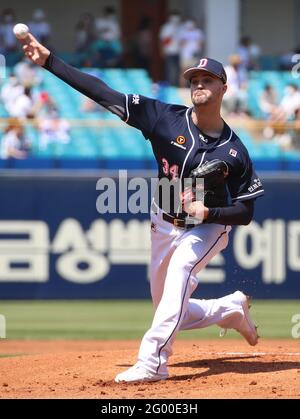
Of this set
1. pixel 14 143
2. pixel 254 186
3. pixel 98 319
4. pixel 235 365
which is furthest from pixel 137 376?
pixel 14 143

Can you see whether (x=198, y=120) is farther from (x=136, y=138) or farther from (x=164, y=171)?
(x=136, y=138)

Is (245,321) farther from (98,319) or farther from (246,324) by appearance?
(98,319)

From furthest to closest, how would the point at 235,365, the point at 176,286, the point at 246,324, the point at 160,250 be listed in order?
the point at 246,324, the point at 235,365, the point at 160,250, the point at 176,286

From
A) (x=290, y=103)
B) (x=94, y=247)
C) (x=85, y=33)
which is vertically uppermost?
(x=85, y=33)

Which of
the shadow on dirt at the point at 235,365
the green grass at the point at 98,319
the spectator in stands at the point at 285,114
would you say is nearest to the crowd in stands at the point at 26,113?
the green grass at the point at 98,319

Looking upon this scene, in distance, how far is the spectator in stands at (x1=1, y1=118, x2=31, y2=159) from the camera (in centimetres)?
1458

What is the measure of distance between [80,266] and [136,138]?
300 cm

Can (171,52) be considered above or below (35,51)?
above

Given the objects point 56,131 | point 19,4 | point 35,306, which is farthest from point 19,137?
point 19,4

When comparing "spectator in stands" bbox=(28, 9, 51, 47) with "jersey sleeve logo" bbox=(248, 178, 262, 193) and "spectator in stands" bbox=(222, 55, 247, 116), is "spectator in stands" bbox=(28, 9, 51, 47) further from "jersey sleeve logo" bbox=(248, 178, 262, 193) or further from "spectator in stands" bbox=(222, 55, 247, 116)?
"jersey sleeve logo" bbox=(248, 178, 262, 193)

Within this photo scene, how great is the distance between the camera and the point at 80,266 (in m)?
13.9

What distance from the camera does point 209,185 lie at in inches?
260

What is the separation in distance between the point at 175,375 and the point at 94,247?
283 inches

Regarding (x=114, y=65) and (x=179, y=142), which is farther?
(x=114, y=65)
